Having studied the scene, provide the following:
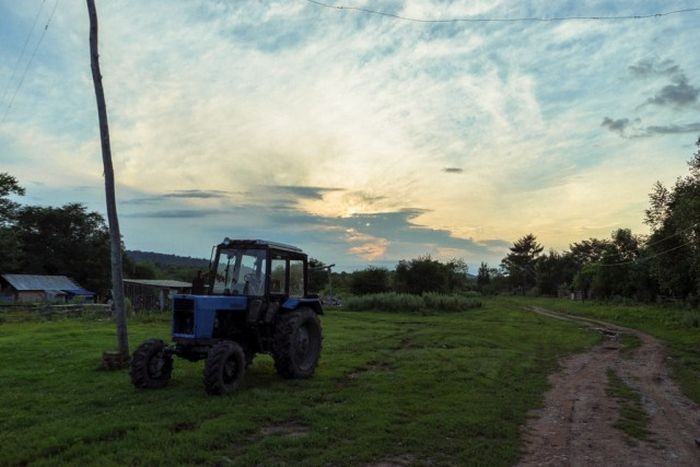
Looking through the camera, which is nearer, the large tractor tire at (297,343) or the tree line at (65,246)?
the large tractor tire at (297,343)

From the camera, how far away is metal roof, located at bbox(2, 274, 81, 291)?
58.5 metres

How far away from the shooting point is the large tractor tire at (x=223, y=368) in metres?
9.81

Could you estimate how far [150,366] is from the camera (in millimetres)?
10719

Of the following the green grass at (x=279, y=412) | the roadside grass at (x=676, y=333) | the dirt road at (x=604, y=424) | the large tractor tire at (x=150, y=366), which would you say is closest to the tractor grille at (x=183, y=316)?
the large tractor tire at (x=150, y=366)

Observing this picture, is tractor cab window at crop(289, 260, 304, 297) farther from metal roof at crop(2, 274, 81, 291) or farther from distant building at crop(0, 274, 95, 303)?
metal roof at crop(2, 274, 81, 291)

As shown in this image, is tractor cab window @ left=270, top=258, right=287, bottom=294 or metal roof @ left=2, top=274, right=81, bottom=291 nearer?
tractor cab window @ left=270, top=258, right=287, bottom=294

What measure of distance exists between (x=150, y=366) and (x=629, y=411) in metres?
9.20

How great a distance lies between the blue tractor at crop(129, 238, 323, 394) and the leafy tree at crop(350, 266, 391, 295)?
143 feet

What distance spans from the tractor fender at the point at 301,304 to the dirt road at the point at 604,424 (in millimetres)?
5660

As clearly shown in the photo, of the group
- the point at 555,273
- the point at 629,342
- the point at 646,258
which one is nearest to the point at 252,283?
the point at 629,342

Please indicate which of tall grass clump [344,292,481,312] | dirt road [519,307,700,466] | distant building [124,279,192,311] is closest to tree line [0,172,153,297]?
distant building [124,279,192,311]

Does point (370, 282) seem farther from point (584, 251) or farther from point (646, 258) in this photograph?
point (584, 251)

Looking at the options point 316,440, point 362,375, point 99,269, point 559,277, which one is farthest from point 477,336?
point 559,277

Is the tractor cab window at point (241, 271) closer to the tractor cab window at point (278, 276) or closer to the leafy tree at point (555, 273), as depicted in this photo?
the tractor cab window at point (278, 276)
